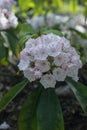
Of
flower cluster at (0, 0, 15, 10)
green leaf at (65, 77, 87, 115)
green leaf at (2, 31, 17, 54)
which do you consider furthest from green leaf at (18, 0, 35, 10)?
green leaf at (65, 77, 87, 115)

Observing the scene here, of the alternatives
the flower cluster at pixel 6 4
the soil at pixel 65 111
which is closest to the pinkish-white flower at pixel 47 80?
the soil at pixel 65 111

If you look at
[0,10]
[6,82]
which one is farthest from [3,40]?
[6,82]

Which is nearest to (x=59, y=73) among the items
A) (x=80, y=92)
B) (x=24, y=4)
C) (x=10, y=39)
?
(x=80, y=92)

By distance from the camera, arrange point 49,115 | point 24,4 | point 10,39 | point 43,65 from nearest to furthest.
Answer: point 43,65 → point 49,115 → point 10,39 → point 24,4

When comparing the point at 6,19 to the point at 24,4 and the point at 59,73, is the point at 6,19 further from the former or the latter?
the point at 59,73

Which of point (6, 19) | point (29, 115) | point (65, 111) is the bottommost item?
point (65, 111)

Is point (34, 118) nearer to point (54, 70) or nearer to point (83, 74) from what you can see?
point (54, 70)
